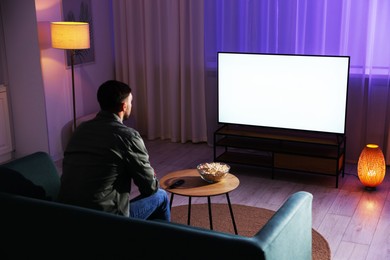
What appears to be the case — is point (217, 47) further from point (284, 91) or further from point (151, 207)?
point (151, 207)

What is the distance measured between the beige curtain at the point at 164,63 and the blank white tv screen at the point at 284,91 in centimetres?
81

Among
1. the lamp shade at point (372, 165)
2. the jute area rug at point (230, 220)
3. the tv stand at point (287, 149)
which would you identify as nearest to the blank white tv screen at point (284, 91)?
the tv stand at point (287, 149)

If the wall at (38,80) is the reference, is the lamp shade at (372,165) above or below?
below

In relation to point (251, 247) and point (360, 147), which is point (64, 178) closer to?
point (251, 247)

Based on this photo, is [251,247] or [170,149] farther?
[170,149]

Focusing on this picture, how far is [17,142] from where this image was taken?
5770mm

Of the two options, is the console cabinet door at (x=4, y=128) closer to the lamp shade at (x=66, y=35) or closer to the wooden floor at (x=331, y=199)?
the lamp shade at (x=66, y=35)

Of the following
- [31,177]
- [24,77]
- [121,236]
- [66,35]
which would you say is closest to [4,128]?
[24,77]

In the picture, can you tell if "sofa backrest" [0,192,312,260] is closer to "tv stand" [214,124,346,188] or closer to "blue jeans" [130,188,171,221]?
"blue jeans" [130,188,171,221]

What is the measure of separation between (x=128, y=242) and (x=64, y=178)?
68cm

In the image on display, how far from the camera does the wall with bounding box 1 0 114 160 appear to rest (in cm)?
537

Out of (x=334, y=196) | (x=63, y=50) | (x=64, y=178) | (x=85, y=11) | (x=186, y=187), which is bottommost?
(x=334, y=196)

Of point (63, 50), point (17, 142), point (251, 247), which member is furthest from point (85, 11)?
point (251, 247)

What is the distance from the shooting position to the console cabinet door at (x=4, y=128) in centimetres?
559
